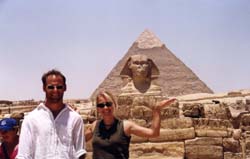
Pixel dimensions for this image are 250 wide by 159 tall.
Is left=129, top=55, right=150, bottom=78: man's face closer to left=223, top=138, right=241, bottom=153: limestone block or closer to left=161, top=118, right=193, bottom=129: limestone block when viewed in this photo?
left=223, top=138, right=241, bottom=153: limestone block

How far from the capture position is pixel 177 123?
9.19 meters

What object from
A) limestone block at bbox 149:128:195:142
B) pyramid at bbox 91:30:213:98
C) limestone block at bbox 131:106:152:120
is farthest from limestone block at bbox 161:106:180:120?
pyramid at bbox 91:30:213:98

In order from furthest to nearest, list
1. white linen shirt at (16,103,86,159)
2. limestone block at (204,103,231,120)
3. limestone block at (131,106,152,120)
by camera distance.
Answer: limestone block at (204,103,231,120), limestone block at (131,106,152,120), white linen shirt at (16,103,86,159)

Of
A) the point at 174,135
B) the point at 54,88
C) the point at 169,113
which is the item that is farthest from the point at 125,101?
the point at 54,88

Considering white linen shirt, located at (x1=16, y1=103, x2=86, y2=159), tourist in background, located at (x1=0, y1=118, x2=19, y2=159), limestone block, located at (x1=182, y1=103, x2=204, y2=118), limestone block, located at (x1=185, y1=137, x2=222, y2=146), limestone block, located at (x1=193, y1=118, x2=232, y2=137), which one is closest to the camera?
white linen shirt, located at (x1=16, y1=103, x2=86, y2=159)

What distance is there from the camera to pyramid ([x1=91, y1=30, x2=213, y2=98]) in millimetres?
63781

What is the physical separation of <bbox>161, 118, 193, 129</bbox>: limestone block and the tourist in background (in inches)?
189

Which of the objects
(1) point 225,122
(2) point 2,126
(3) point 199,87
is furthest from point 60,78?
(3) point 199,87

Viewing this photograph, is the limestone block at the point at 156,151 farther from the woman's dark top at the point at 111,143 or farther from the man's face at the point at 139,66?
the man's face at the point at 139,66

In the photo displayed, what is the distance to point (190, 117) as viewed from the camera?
9812 mm

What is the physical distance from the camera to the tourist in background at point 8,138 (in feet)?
15.2

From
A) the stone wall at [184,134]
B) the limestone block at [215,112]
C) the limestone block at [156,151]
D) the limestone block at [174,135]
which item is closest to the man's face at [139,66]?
the limestone block at [215,112]

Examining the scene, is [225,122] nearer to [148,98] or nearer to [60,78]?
[148,98]

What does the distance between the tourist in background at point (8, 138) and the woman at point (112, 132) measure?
27.8 inches
